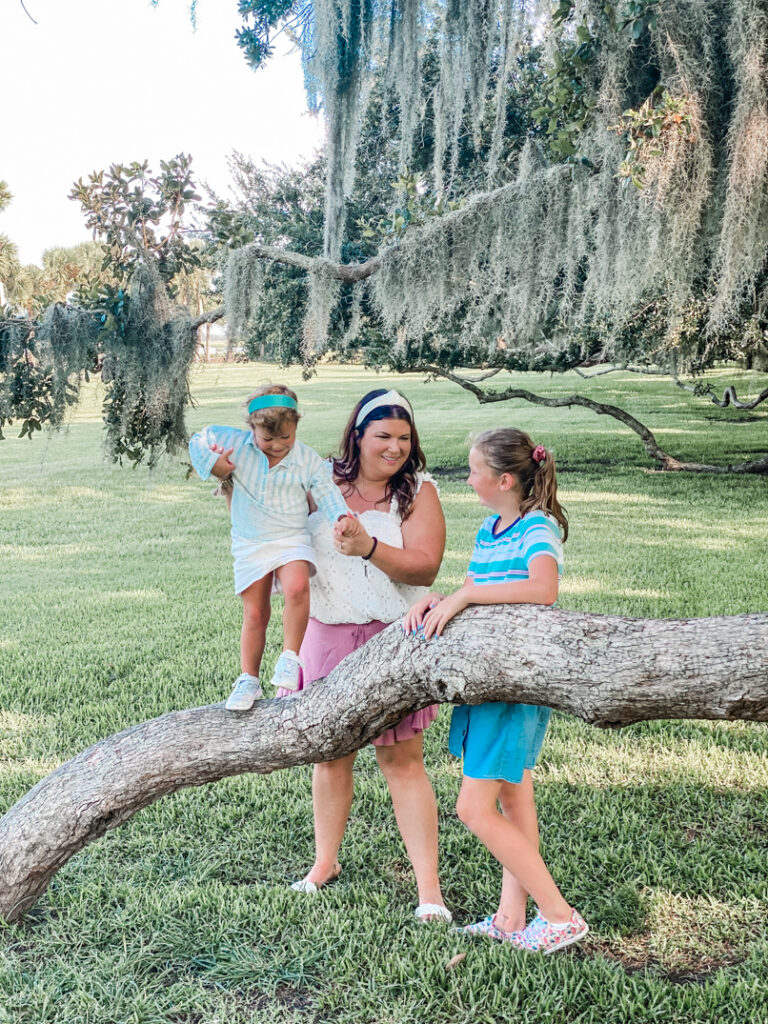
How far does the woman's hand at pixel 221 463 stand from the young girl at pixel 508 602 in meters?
0.75

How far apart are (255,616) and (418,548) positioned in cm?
60

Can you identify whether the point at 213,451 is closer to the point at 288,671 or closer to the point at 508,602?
the point at 288,671

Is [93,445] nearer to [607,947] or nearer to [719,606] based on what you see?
[719,606]

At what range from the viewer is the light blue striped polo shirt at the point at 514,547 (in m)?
2.53

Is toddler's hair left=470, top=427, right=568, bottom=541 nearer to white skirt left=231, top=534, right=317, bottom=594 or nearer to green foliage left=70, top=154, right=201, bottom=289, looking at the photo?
white skirt left=231, top=534, right=317, bottom=594

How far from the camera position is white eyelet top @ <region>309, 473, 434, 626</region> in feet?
9.53

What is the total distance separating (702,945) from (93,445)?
17.6 m

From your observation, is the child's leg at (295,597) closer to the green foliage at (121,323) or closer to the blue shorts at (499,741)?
the blue shorts at (499,741)

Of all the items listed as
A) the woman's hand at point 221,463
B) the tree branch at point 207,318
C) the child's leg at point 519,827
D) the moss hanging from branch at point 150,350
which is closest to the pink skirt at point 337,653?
the child's leg at point 519,827

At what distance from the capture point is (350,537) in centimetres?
251

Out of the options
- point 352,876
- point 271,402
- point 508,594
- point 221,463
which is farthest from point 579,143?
point 352,876

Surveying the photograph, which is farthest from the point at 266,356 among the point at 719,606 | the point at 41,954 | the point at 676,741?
the point at 41,954

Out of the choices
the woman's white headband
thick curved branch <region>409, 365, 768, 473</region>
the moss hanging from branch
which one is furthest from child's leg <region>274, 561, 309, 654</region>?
thick curved branch <region>409, 365, 768, 473</region>

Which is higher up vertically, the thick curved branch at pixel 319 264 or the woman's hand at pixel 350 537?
the thick curved branch at pixel 319 264
